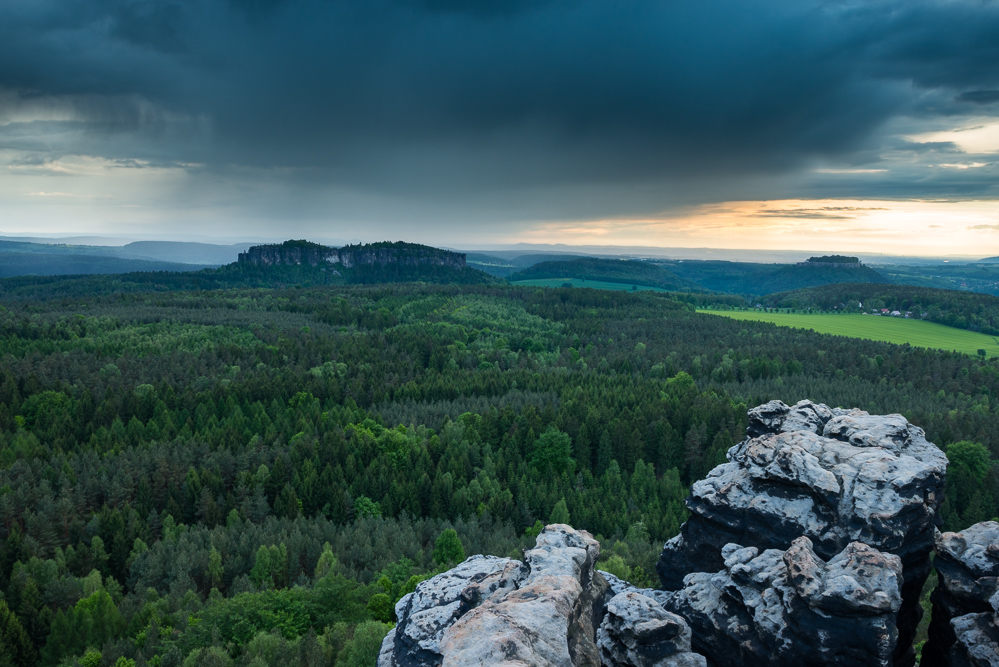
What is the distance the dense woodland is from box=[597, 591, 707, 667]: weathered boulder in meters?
19.4

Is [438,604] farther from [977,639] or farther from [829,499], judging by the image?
[977,639]

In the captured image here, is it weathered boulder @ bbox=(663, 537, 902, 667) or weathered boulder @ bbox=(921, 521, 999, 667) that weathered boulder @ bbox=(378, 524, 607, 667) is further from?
weathered boulder @ bbox=(921, 521, 999, 667)

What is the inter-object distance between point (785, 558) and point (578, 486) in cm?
7067

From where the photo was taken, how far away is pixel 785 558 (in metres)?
28.7

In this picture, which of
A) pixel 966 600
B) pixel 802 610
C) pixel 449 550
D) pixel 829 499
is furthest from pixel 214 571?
pixel 966 600

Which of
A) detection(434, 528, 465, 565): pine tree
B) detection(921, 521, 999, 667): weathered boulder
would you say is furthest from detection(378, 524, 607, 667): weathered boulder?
detection(434, 528, 465, 565): pine tree

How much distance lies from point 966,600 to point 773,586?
9818 mm

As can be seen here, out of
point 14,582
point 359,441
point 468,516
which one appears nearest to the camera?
point 14,582

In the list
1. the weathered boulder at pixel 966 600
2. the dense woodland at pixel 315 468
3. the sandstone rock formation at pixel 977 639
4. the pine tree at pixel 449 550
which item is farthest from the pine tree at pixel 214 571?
the sandstone rock formation at pixel 977 639

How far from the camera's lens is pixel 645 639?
93.4ft

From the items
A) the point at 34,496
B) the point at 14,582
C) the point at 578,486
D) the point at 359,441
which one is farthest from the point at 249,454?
the point at 578,486

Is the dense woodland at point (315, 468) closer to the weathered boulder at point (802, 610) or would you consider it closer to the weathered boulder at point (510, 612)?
the weathered boulder at point (510, 612)

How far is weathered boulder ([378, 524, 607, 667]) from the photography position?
817 inches

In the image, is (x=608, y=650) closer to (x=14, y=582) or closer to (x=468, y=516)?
(x=468, y=516)
